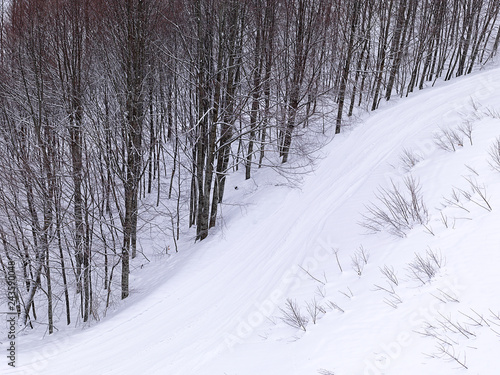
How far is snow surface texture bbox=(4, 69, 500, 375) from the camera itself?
13.7 ft

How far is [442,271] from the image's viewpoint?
4.68m

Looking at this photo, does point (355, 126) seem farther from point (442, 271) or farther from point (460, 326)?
point (460, 326)

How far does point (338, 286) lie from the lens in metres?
6.32

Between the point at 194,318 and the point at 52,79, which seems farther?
the point at 52,79

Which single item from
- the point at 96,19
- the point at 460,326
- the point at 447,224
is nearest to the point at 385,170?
the point at 447,224

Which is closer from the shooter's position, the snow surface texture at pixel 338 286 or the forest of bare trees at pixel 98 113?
the snow surface texture at pixel 338 286

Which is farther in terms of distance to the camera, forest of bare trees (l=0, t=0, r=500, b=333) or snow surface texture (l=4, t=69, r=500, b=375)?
forest of bare trees (l=0, t=0, r=500, b=333)

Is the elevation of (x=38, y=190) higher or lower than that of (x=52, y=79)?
lower

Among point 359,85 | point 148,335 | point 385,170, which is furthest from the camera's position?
point 359,85

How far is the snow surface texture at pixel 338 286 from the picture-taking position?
4164 mm

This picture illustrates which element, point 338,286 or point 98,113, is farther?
point 98,113

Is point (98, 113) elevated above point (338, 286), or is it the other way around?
point (98, 113)

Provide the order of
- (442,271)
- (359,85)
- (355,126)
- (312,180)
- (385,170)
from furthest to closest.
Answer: (359,85)
(355,126)
(312,180)
(385,170)
(442,271)

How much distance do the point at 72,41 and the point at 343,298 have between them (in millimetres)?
11872
